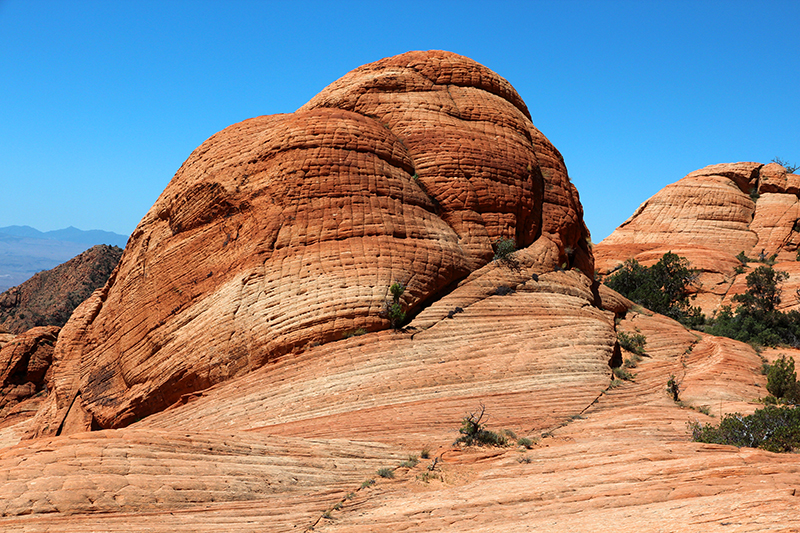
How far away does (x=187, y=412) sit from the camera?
1538cm

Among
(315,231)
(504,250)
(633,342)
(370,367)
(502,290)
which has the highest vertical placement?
(315,231)

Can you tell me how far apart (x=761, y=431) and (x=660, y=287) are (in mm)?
29935

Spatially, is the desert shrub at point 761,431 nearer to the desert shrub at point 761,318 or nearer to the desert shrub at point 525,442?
the desert shrub at point 525,442

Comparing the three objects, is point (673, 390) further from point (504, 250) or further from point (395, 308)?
point (395, 308)

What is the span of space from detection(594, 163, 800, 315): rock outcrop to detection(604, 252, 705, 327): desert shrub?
26.8ft

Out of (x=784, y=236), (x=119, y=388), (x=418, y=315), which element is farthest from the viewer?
(x=784, y=236)

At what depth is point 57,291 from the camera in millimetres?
54062

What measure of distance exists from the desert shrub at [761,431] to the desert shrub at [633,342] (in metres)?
6.91

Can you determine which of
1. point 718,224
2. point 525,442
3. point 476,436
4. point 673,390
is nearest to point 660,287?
point 718,224

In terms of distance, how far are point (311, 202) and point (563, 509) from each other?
466 inches

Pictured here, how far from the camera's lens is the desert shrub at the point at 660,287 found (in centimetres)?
3482

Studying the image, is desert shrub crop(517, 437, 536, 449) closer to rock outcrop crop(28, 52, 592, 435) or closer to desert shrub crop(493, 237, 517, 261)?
rock outcrop crop(28, 52, 592, 435)

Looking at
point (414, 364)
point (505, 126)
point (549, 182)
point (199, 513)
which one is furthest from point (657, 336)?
point (199, 513)

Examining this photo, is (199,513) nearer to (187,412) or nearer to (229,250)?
(187,412)
